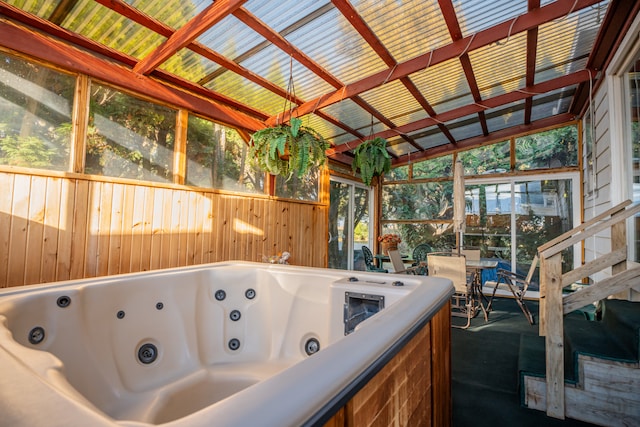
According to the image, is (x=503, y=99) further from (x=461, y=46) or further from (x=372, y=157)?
(x=372, y=157)

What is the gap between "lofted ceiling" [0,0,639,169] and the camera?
2.17 metres

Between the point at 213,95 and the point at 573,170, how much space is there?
5163 millimetres

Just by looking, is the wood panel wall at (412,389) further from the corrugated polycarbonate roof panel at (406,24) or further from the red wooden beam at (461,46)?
the red wooden beam at (461,46)

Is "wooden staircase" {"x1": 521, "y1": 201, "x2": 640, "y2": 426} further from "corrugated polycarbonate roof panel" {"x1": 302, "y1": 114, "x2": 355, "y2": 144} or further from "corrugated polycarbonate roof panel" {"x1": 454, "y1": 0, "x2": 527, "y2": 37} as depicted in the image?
"corrugated polycarbonate roof panel" {"x1": 302, "y1": 114, "x2": 355, "y2": 144}

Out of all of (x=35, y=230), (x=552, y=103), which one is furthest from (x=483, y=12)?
(x=35, y=230)

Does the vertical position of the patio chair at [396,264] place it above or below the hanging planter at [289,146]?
below

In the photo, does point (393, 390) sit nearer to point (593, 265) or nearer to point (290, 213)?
point (593, 265)

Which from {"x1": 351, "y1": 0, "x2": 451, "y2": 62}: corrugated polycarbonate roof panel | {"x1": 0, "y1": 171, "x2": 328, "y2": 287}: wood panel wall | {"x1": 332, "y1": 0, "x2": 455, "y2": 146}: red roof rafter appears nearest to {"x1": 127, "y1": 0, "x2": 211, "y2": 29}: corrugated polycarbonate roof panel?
{"x1": 332, "y1": 0, "x2": 455, "y2": 146}: red roof rafter

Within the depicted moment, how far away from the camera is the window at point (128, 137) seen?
8.02 ft

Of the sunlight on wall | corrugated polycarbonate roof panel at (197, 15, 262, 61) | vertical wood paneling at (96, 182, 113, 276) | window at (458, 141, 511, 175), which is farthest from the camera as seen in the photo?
window at (458, 141, 511, 175)

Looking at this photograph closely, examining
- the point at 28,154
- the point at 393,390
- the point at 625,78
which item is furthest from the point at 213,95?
the point at 625,78

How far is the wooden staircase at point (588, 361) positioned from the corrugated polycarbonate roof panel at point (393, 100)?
2372 millimetres

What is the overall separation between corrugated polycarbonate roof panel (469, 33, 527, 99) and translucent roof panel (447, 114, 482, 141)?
647 millimetres

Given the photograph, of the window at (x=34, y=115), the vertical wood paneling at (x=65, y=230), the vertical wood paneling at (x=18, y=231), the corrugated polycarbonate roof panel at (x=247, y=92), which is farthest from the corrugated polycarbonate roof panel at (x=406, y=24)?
the vertical wood paneling at (x=18, y=231)
